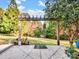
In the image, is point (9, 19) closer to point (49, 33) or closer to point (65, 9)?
point (49, 33)

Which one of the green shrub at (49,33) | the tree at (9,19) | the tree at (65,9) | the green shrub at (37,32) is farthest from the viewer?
the tree at (9,19)

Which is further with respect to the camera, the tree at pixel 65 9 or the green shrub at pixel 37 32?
the green shrub at pixel 37 32

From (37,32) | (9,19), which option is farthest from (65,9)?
(9,19)

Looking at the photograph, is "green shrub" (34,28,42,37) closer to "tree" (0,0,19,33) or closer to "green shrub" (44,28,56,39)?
"green shrub" (44,28,56,39)

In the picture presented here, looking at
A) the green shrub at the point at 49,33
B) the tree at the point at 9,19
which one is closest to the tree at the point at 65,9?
the green shrub at the point at 49,33

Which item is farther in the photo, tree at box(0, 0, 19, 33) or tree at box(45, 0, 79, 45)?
tree at box(0, 0, 19, 33)

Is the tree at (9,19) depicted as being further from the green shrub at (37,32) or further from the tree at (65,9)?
the tree at (65,9)

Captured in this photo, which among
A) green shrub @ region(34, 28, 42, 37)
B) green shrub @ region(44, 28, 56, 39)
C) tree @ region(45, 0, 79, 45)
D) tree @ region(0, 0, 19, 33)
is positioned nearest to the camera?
tree @ region(45, 0, 79, 45)

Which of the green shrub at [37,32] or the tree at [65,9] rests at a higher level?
the tree at [65,9]

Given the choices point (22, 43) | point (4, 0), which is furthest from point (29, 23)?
point (4, 0)

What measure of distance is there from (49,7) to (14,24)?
638 inches

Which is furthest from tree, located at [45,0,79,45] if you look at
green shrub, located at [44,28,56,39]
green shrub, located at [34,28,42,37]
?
green shrub, located at [44,28,56,39]

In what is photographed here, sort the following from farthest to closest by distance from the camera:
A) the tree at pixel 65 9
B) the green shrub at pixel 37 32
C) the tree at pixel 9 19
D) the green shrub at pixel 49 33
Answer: the tree at pixel 9 19 < the green shrub at pixel 49 33 < the green shrub at pixel 37 32 < the tree at pixel 65 9

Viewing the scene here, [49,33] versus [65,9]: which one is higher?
[65,9]
